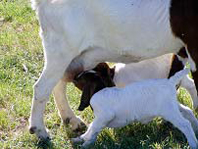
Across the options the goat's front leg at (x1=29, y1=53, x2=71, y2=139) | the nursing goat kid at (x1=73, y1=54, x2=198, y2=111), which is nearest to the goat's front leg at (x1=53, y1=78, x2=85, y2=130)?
the nursing goat kid at (x1=73, y1=54, x2=198, y2=111)

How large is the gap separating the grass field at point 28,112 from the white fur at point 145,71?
0.42m

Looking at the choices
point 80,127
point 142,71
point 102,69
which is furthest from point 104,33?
point 80,127

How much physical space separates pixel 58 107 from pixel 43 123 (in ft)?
0.96

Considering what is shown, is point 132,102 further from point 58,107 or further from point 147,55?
point 58,107

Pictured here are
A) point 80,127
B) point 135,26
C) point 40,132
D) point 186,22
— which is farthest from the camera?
point 80,127

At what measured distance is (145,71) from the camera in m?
5.64

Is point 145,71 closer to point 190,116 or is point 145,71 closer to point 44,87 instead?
point 190,116

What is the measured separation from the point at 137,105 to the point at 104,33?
715 millimetres

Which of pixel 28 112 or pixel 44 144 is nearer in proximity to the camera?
pixel 44 144

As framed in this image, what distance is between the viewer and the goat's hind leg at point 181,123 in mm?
4848

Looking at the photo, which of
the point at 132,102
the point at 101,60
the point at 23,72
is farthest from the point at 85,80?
the point at 23,72

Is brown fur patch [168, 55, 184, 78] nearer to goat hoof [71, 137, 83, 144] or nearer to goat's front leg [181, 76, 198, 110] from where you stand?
goat's front leg [181, 76, 198, 110]

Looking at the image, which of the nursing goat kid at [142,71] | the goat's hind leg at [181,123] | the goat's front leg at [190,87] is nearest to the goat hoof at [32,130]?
the nursing goat kid at [142,71]

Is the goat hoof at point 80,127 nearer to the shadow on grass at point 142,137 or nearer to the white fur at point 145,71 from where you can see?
the shadow on grass at point 142,137
